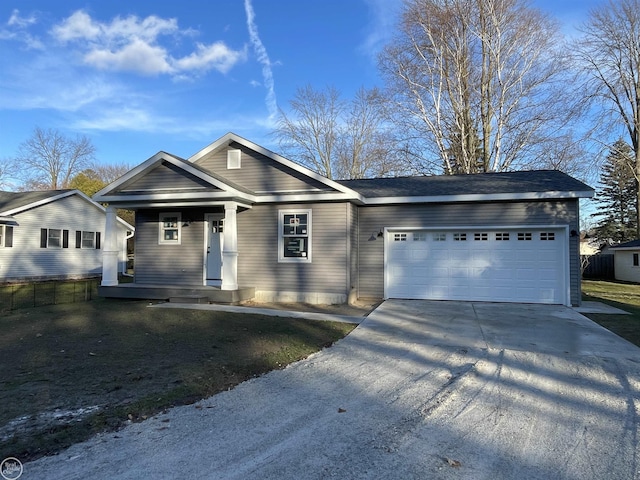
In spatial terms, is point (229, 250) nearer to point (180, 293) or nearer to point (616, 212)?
point (180, 293)

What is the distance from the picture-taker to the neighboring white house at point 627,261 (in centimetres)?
2231

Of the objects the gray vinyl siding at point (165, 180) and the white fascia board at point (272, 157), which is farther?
the gray vinyl siding at point (165, 180)

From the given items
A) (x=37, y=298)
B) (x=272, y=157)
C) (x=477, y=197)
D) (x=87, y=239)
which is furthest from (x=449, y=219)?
(x=87, y=239)

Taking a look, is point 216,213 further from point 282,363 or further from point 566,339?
point 566,339

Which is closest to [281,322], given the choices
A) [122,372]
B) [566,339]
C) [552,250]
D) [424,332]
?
[424,332]

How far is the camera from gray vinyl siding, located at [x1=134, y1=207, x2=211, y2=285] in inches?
510

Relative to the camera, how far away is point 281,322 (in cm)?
856

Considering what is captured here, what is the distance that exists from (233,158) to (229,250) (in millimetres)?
3043

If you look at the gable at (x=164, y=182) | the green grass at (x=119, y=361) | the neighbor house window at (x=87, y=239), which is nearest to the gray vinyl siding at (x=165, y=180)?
the gable at (x=164, y=182)

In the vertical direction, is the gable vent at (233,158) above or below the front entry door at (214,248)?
above

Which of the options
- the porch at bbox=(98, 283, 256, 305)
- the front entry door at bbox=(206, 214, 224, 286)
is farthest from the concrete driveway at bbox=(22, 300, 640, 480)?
the front entry door at bbox=(206, 214, 224, 286)

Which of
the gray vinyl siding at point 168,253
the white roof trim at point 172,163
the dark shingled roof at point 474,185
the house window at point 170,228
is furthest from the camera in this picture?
the house window at point 170,228

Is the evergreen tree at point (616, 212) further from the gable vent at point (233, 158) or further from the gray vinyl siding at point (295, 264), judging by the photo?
the gable vent at point (233, 158)

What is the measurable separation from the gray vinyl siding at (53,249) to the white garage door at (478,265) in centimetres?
1709
